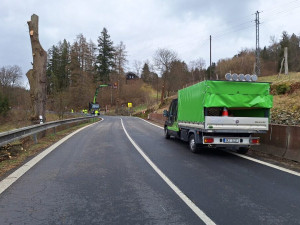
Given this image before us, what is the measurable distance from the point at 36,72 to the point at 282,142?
40.5 feet

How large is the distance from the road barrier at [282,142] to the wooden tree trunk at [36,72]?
1124cm

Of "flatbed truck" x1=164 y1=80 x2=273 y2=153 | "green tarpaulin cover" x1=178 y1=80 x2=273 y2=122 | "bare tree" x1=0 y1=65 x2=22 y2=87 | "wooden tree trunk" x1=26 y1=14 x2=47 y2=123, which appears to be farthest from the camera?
"bare tree" x1=0 y1=65 x2=22 y2=87

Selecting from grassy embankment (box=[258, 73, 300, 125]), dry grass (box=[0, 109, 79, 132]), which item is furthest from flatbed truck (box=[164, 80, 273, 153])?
dry grass (box=[0, 109, 79, 132])

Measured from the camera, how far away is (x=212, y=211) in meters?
4.45

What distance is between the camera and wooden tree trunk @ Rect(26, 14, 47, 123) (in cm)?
1523

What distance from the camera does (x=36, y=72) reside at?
50.1 feet

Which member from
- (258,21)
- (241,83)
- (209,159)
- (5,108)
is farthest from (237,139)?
(5,108)

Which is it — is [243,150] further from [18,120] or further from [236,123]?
[18,120]

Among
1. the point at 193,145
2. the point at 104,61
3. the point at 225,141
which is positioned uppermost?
the point at 104,61

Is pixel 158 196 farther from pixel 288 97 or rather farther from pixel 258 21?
pixel 258 21

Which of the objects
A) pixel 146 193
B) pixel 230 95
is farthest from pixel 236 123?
pixel 146 193

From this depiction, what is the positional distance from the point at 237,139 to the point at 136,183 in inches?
184

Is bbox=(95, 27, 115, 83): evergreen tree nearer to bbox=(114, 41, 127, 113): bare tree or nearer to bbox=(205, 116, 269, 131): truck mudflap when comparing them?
bbox=(114, 41, 127, 113): bare tree

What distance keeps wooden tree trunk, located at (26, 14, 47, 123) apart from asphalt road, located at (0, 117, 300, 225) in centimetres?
765
